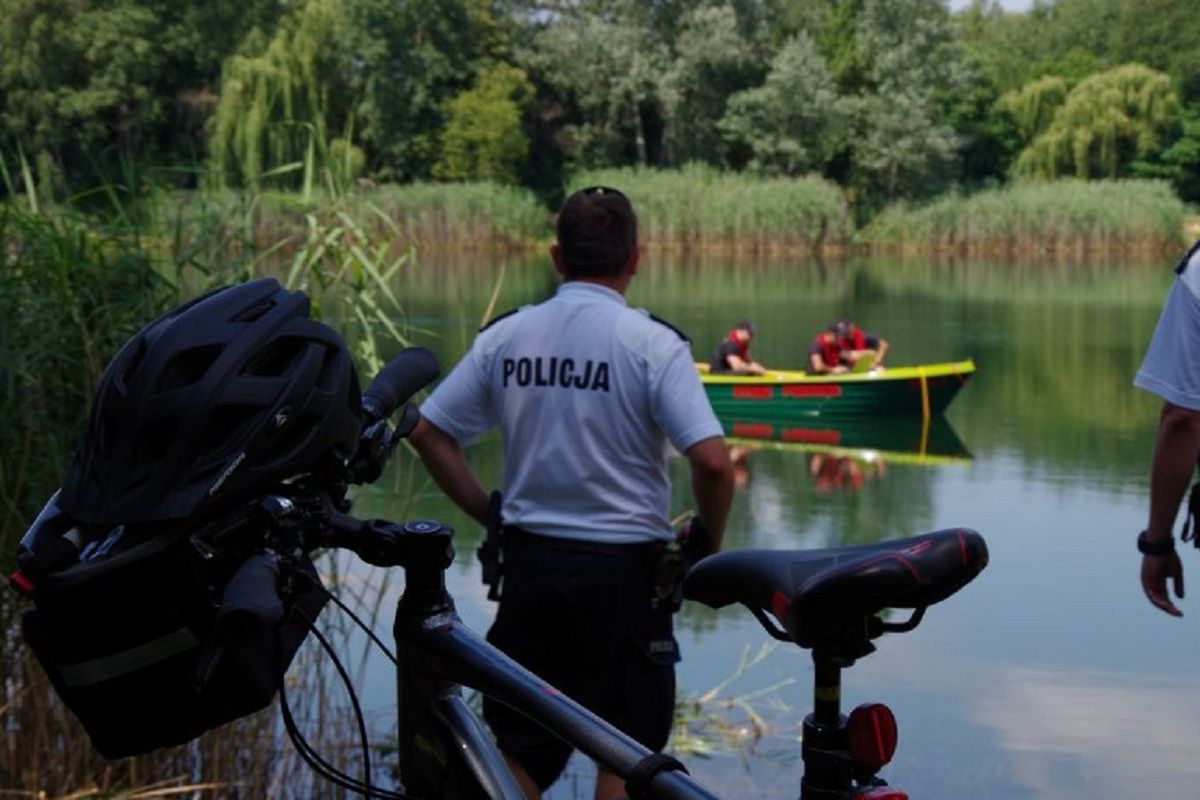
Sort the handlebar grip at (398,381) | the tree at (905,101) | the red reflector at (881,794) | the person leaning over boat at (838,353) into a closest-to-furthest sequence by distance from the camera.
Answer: the red reflector at (881,794), the handlebar grip at (398,381), the person leaning over boat at (838,353), the tree at (905,101)

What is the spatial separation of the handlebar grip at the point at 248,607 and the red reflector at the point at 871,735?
540 millimetres

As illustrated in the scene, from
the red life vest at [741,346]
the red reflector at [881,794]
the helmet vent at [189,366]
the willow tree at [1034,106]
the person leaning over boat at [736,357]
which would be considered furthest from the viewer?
the willow tree at [1034,106]

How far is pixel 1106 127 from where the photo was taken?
51.4 metres

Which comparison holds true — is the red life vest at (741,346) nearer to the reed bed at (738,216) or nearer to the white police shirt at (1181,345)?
the white police shirt at (1181,345)

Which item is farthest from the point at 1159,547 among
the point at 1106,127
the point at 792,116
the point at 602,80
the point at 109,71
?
the point at 602,80

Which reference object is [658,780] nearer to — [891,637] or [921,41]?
[891,637]

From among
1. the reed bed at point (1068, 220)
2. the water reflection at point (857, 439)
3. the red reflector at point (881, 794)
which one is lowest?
the reed bed at point (1068, 220)

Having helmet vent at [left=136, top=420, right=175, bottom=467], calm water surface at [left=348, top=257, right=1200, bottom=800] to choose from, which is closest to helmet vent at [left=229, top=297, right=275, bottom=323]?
helmet vent at [left=136, top=420, right=175, bottom=467]

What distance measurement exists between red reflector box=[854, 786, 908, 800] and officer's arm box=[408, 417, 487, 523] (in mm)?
2387

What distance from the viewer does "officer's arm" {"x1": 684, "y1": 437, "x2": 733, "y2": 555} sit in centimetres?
384

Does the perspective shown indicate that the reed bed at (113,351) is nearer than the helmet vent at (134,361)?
No

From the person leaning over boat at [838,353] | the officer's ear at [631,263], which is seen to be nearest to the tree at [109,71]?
the officer's ear at [631,263]

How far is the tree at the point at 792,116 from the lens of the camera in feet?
172

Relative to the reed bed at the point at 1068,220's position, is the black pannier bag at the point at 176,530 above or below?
above
